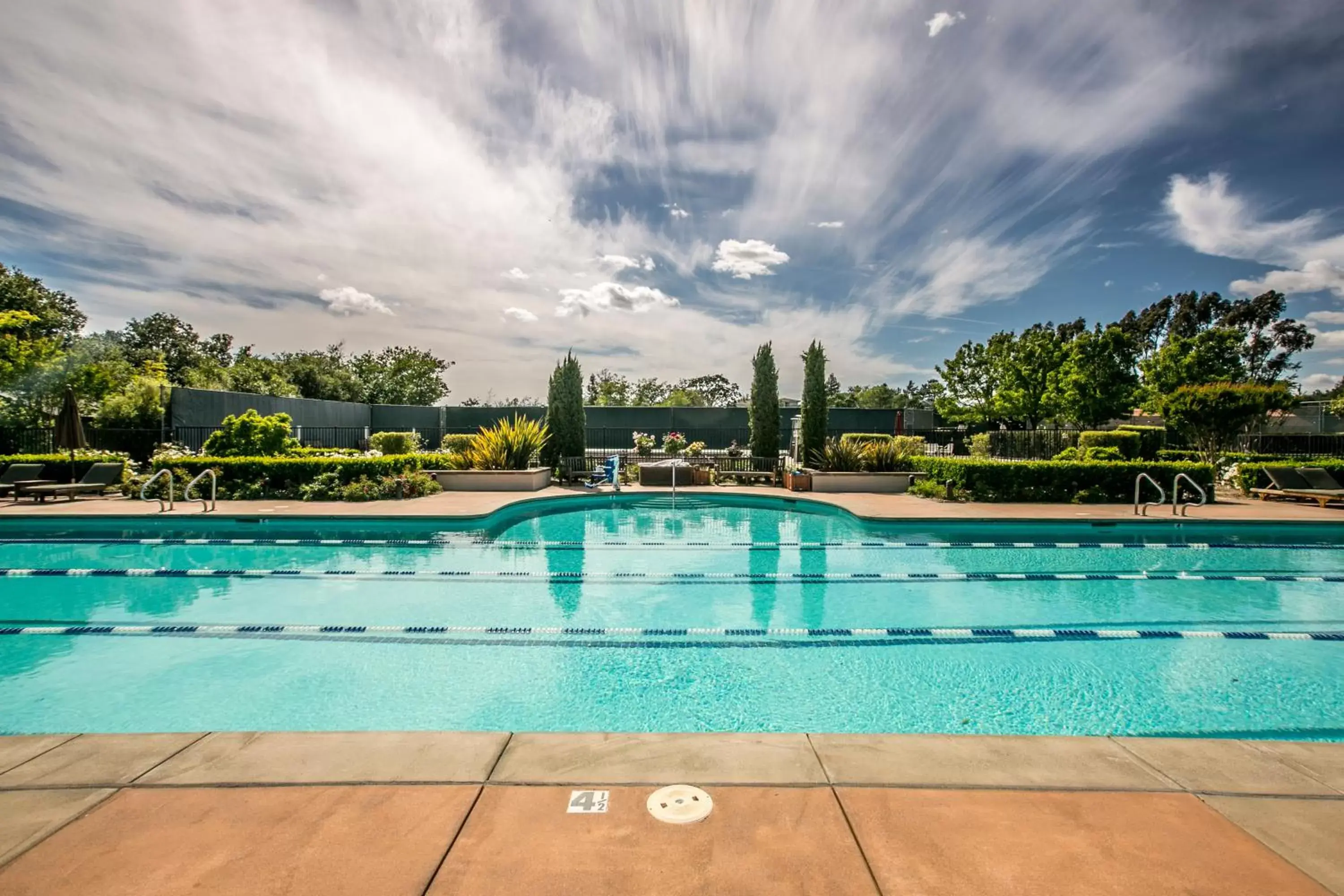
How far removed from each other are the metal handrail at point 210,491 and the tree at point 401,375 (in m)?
27.5

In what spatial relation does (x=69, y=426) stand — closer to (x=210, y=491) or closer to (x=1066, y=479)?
(x=210, y=491)

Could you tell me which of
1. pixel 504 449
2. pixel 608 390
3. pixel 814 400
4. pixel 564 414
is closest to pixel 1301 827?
pixel 504 449

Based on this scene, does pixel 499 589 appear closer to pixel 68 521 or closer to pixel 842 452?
pixel 68 521

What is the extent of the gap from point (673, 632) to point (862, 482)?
940cm

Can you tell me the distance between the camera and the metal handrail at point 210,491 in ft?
33.1

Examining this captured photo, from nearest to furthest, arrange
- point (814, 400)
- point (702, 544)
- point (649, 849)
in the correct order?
point (649, 849) → point (702, 544) → point (814, 400)

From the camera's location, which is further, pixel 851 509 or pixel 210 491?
pixel 210 491

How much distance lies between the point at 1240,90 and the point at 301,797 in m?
16.6

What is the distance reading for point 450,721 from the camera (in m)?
3.73

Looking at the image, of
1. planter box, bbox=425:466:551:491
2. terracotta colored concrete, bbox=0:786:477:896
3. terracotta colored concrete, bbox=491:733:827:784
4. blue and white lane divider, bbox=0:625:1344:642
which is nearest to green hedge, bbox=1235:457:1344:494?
blue and white lane divider, bbox=0:625:1344:642

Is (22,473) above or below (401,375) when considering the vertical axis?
below

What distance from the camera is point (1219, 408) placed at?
1538 centimetres

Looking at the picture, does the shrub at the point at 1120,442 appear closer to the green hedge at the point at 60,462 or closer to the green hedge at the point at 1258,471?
the green hedge at the point at 1258,471

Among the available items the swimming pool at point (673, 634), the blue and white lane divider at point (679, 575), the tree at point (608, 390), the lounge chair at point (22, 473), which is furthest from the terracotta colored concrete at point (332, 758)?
the tree at point (608, 390)
